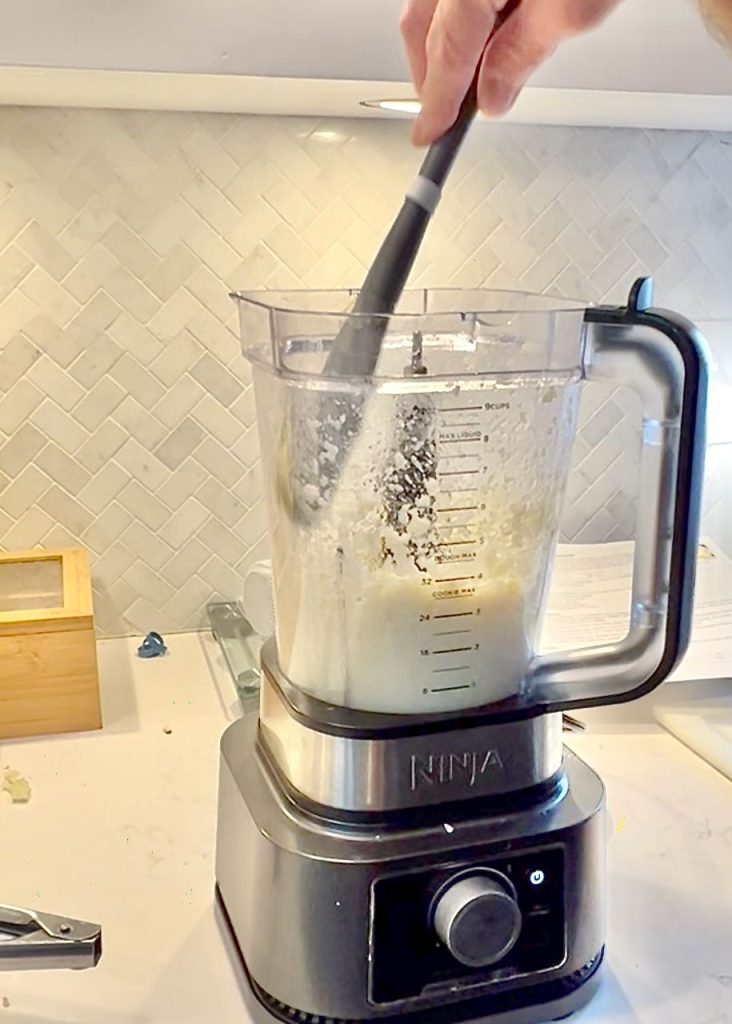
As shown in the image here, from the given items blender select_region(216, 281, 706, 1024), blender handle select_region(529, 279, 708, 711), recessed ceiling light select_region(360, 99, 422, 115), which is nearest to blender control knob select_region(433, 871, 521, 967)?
blender select_region(216, 281, 706, 1024)

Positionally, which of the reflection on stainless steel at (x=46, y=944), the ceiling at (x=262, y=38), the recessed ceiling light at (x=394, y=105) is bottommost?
the reflection on stainless steel at (x=46, y=944)

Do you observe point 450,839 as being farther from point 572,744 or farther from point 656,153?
point 656,153

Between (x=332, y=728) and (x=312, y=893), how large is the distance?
A: 0.27 feet

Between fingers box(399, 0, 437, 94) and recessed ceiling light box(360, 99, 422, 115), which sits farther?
recessed ceiling light box(360, 99, 422, 115)

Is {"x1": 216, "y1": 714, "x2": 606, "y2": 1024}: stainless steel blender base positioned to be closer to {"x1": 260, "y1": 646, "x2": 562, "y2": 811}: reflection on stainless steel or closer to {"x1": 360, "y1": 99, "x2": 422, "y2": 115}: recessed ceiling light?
{"x1": 260, "y1": 646, "x2": 562, "y2": 811}: reflection on stainless steel

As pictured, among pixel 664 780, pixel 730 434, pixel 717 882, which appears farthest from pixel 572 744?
pixel 730 434

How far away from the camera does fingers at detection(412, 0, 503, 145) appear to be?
58 centimetres

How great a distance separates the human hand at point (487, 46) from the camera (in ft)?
1.90

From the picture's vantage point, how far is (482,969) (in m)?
0.56

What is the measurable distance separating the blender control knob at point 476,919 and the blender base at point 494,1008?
4 cm

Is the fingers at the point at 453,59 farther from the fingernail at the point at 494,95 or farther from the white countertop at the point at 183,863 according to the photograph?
the white countertop at the point at 183,863

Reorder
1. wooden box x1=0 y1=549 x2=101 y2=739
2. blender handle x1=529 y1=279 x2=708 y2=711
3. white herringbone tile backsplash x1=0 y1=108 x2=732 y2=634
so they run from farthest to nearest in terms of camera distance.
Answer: white herringbone tile backsplash x1=0 y1=108 x2=732 y2=634, wooden box x1=0 y1=549 x2=101 y2=739, blender handle x1=529 y1=279 x2=708 y2=711

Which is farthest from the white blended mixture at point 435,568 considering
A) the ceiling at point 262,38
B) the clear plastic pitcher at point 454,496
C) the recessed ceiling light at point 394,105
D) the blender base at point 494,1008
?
the recessed ceiling light at point 394,105

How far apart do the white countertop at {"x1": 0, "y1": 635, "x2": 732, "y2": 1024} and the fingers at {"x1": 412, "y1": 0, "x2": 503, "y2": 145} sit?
1.63ft
